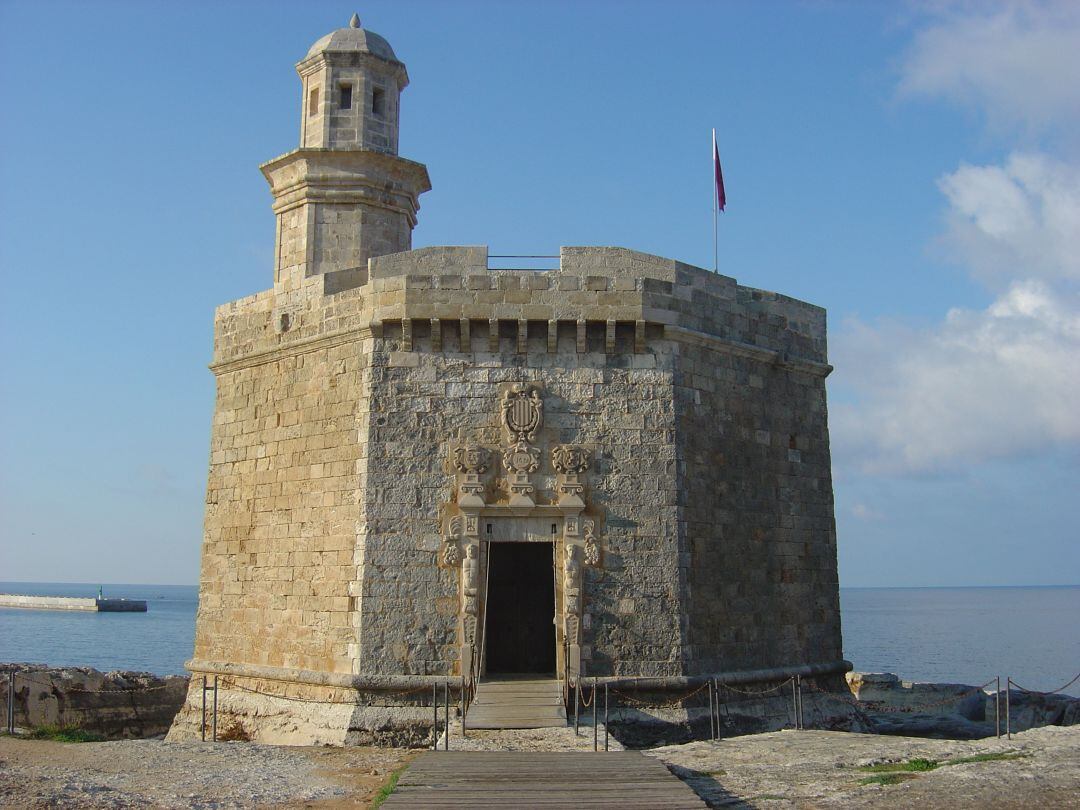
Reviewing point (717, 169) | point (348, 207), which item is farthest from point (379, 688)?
point (717, 169)

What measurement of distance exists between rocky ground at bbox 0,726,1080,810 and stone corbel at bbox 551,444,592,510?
284cm

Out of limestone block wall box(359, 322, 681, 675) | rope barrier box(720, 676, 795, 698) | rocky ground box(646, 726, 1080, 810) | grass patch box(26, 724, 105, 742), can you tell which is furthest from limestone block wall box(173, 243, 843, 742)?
rocky ground box(646, 726, 1080, 810)

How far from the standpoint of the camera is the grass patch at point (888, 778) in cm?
998

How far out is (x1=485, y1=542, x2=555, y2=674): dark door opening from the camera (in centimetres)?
1656

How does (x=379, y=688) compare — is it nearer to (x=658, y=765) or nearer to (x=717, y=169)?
(x=658, y=765)

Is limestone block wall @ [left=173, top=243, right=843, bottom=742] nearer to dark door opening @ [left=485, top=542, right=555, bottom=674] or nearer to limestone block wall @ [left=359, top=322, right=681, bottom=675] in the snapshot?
limestone block wall @ [left=359, top=322, right=681, bottom=675]

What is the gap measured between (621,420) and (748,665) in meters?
3.85

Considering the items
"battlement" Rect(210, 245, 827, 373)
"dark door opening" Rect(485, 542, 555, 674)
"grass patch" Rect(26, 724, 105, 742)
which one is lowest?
"grass patch" Rect(26, 724, 105, 742)

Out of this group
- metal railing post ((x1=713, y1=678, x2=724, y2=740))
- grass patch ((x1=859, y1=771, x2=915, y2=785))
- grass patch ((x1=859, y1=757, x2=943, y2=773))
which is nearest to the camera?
grass patch ((x1=859, y1=771, x2=915, y2=785))

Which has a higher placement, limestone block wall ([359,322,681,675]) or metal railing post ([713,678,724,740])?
limestone block wall ([359,322,681,675])

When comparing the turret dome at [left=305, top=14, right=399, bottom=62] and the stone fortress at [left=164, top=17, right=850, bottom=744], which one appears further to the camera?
the turret dome at [left=305, top=14, right=399, bottom=62]

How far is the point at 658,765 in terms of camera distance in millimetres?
9914

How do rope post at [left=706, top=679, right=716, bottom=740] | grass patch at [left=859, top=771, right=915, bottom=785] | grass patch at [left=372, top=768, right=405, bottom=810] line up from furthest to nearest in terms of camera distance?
rope post at [left=706, top=679, right=716, bottom=740] < grass patch at [left=859, top=771, right=915, bottom=785] < grass patch at [left=372, top=768, right=405, bottom=810]

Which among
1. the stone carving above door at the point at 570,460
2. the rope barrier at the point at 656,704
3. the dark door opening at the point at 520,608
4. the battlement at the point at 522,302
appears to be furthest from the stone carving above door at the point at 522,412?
the rope barrier at the point at 656,704
